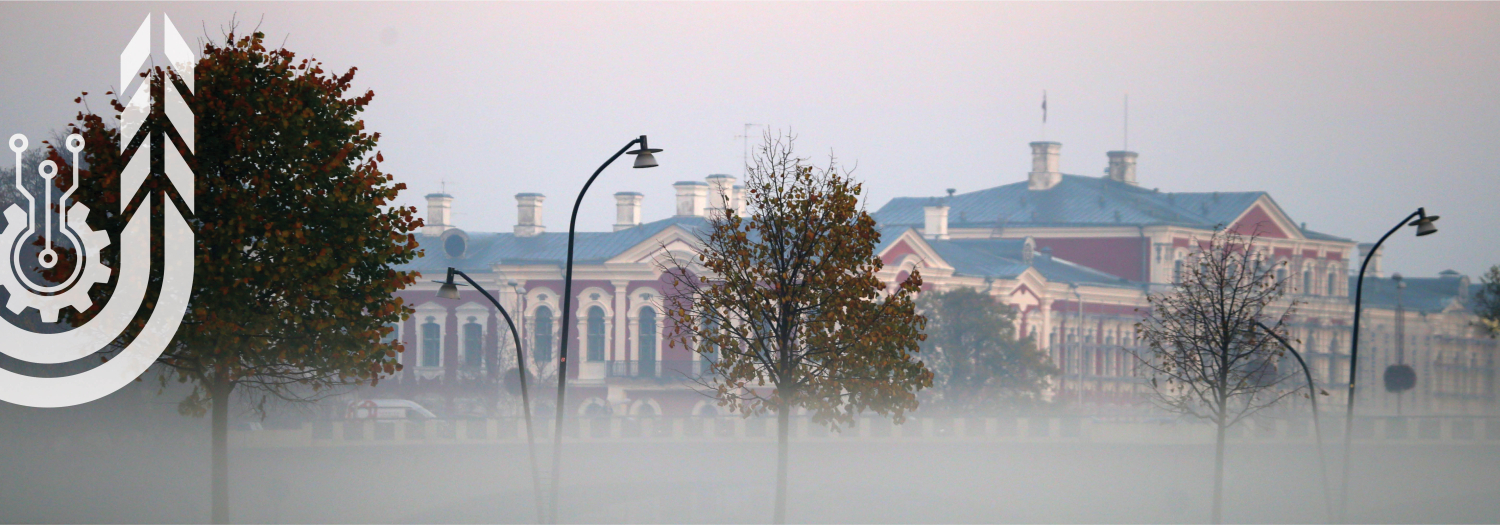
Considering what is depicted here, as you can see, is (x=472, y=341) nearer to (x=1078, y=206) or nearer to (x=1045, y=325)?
(x=1045, y=325)

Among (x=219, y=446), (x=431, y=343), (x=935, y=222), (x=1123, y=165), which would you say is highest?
Result: (x=1123, y=165)

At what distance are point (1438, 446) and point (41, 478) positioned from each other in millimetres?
48925

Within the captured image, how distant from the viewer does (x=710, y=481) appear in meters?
60.1

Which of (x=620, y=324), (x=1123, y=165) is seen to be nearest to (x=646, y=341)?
(x=620, y=324)

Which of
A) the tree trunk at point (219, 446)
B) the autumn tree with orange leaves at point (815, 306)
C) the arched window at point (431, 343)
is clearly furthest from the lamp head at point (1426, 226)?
the arched window at point (431, 343)

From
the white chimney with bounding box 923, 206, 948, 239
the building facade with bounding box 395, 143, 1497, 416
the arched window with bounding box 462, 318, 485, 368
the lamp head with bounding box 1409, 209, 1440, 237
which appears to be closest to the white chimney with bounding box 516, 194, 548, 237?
the building facade with bounding box 395, 143, 1497, 416

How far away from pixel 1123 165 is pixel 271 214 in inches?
3542

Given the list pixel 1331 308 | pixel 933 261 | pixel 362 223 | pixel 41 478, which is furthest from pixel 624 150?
pixel 1331 308

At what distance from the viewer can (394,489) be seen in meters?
53.8

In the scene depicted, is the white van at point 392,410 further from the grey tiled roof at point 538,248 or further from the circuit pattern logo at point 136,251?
the circuit pattern logo at point 136,251

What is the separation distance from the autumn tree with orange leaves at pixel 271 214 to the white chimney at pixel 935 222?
72.2 m

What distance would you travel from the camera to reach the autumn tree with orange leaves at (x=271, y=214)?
26.5 m

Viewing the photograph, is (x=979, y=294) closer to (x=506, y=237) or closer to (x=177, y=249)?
(x=506, y=237)

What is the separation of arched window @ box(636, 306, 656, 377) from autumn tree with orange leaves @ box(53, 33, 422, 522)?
55.4 meters
